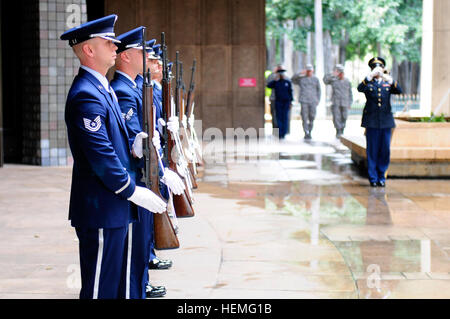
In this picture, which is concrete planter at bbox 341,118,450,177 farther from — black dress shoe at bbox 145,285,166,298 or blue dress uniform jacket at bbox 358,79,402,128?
black dress shoe at bbox 145,285,166,298

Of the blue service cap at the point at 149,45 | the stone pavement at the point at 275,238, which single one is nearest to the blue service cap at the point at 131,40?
the blue service cap at the point at 149,45

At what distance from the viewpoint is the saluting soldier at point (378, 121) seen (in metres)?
12.2

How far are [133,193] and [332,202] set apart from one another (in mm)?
6589

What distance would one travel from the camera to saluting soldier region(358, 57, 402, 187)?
40.1ft

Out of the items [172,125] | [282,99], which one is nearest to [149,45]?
[172,125]

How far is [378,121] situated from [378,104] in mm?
258

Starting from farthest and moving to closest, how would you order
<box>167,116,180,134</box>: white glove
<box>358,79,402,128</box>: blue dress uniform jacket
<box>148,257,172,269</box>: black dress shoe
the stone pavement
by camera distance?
<box>358,79,402,128</box>: blue dress uniform jacket, <box>167,116,180,134</box>: white glove, <box>148,257,172,269</box>: black dress shoe, the stone pavement

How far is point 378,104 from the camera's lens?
12.2m

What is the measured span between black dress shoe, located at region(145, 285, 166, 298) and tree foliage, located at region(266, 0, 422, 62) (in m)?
32.6

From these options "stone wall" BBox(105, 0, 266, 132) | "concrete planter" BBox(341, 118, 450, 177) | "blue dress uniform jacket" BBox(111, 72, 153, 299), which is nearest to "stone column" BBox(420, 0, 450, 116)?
"concrete planter" BBox(341, 118, 450, 177)

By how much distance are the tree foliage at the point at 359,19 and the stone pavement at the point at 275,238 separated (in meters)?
24.7

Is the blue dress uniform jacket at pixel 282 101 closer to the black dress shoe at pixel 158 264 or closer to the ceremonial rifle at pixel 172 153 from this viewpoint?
the ceremonial rifle at pixel 172 153

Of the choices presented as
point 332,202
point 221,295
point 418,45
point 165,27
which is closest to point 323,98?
point 418,45

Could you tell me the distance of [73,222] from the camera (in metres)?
4.56
